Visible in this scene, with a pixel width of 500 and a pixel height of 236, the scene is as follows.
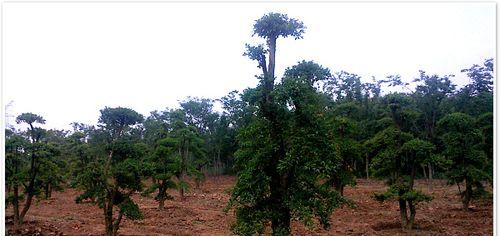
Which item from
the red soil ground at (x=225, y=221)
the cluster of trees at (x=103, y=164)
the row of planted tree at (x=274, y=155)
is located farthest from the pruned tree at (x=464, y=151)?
the cluster of trees at (x=103, y=164)

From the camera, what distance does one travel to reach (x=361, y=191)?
117 feet

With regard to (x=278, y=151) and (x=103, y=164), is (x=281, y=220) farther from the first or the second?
(x=103, y=164)

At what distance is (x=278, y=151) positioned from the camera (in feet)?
40.1

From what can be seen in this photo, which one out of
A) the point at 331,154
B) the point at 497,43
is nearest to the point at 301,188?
the point at 331,154

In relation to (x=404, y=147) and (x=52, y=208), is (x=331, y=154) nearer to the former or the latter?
(x=404, y=147)

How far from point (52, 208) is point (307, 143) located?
26809 millimetres

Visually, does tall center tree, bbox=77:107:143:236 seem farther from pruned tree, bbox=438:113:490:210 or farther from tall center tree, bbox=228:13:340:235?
pruned tree, bbox=438:113:490:210

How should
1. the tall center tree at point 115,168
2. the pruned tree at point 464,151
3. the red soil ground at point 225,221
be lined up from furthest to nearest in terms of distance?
the pruned tree at point 464,151
the red soil ground at point 225,221
the tall center tree at point 115,168

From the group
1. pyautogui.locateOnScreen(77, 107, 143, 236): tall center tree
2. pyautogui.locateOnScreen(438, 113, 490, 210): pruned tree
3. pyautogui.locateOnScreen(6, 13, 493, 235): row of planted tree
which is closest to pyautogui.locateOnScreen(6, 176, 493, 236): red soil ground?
pyautogui.locateOnScreen(6, 13, 493, 235): row of planted tree

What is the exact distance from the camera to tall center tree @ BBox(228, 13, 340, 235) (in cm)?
1133

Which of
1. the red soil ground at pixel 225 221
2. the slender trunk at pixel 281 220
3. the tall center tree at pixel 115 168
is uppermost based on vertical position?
the tall center tree at pixel 115 168

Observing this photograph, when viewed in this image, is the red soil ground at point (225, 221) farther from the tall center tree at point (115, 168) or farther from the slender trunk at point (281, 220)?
the slender trunk at point (281, 220)

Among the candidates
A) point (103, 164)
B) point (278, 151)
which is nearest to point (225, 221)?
point (103, 164)

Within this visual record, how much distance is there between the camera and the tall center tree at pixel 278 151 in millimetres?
11328
